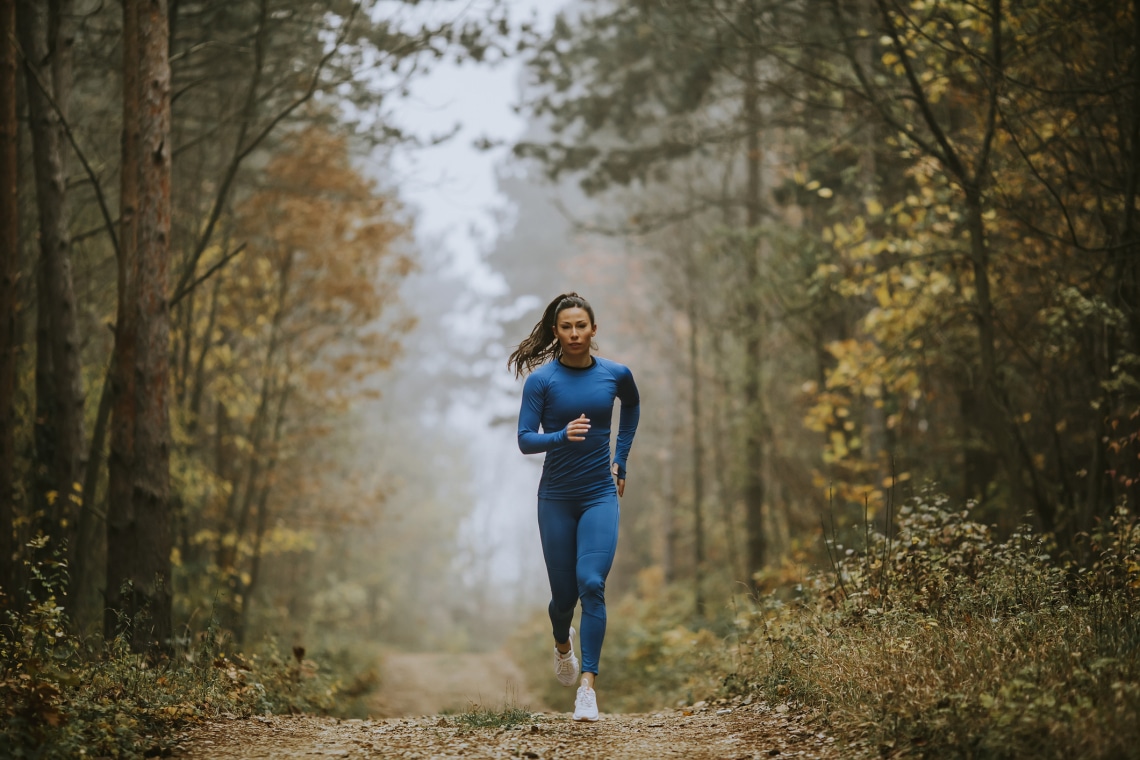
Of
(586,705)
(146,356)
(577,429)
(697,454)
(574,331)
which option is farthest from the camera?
(697,454)

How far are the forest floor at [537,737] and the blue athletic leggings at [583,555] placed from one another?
1.80ft

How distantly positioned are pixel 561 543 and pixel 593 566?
0.33 metres

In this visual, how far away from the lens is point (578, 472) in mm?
5602

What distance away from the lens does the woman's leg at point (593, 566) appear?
17.6 ft

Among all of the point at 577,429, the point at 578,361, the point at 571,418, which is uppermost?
the point at 578,361

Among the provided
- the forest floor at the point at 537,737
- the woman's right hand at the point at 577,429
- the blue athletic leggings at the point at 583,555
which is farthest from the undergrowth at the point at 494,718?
the woman's right hand at the point at 577,429

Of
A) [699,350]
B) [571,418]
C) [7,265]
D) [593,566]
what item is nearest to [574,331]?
[571,418]

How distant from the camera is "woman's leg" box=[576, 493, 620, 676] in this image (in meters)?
5.35

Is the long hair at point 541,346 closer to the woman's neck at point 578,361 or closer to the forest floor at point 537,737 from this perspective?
the woman's neck at point 578,361

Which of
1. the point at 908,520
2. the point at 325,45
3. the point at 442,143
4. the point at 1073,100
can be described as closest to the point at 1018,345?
the point at 1073,100

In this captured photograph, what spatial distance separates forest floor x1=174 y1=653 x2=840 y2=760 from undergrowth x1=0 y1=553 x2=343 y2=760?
0.20m

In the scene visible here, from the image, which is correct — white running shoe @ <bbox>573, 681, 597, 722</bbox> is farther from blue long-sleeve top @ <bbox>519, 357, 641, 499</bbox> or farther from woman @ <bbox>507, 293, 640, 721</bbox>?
blue long-sleeve top @ <bbox>519, 357, 641, 499</bbox>

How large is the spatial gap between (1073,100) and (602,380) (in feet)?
15.6

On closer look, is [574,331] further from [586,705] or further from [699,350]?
[699,350]
